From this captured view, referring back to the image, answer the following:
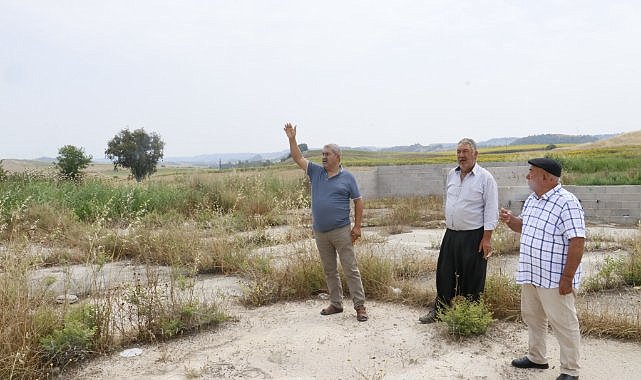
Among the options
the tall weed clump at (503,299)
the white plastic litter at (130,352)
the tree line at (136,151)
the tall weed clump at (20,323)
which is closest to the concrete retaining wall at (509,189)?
the tall weed clump at (503,299)

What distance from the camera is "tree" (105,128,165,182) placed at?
144 feet

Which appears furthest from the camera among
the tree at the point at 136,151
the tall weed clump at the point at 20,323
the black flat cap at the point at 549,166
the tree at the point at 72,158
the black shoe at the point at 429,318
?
the tree at the point at 136,151

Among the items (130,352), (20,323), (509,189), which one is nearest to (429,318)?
(130,352)

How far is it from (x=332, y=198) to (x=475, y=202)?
4.47 ft

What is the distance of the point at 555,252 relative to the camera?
350 cm

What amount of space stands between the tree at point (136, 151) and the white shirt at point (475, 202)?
1648 inches

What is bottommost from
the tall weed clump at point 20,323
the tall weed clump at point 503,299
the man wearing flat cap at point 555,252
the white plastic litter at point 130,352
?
the white plastic litter at point 130,352

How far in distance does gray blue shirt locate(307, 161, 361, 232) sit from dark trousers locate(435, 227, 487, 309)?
1015 mm

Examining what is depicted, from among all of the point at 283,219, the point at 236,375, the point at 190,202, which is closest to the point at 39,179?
the point at 190,202

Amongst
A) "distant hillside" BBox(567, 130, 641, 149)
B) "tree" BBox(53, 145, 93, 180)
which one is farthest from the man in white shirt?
"distant hillside" BBox(567, 130, 641, 149)

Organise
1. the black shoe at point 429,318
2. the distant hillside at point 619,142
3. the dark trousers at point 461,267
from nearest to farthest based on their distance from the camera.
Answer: the dark trousers at point 461,267
the black shoe at point 429,318
the distant hillside at point 619,142

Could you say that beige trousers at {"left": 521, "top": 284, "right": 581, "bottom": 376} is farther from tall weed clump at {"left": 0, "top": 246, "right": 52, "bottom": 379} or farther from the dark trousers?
tall weed clump at {"left": 0, "top": 246, "right": 52, "bottom": 379}

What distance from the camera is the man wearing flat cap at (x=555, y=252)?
11.1ft

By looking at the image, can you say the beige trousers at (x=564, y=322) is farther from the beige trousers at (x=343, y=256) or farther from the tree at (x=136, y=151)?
the tree at (x=136, y=151)
